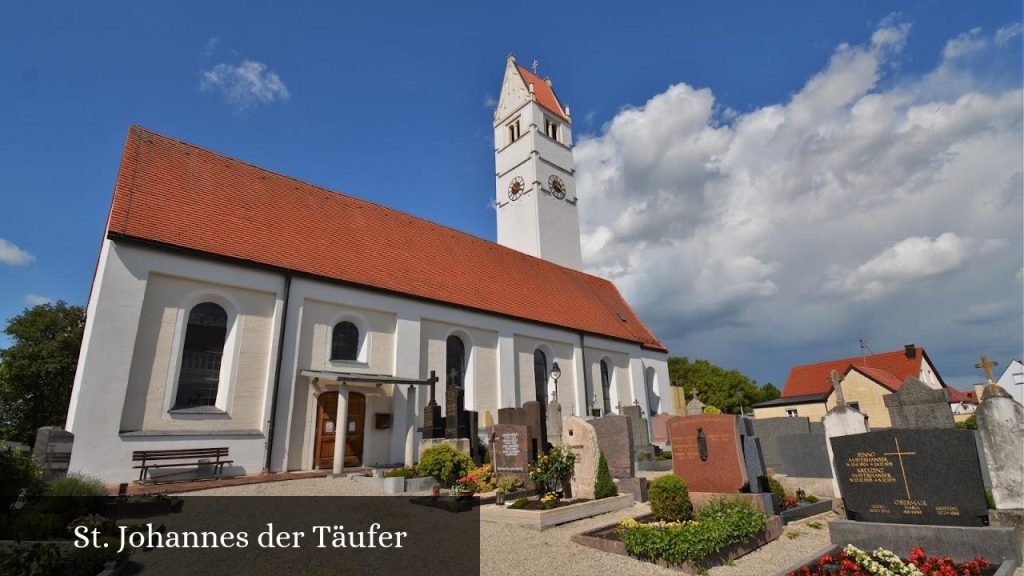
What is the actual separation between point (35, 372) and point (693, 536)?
1300 inches

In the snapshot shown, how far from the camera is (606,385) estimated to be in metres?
24.1

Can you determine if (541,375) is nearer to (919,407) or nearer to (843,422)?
(919,407)

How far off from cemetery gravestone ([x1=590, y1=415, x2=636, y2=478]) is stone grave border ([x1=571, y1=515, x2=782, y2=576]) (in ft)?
→ 13.8

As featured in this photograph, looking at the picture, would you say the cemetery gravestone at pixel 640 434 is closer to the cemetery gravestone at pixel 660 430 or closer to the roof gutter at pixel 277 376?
the cemetery gravestone at pixel 660 430

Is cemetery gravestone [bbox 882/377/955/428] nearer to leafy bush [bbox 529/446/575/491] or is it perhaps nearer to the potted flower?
leafy bush [bbox 529/446/575/491]

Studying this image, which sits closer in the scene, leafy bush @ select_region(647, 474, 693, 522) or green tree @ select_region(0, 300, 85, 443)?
leafy bush @ select_region(647, 474, 693, 522)

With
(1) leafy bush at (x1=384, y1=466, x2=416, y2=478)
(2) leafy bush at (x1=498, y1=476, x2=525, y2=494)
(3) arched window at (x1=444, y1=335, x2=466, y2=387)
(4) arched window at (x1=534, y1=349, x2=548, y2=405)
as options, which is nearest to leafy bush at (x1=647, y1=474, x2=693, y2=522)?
(2) leafy bush at (x1=498, y1=476, x2=525, y2=494)

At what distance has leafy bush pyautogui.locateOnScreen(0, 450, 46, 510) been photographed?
266 inches

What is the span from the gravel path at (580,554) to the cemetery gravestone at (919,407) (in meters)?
4.23

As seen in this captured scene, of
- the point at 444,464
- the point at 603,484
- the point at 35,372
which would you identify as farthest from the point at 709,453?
the point at 35,372

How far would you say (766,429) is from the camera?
1577cm

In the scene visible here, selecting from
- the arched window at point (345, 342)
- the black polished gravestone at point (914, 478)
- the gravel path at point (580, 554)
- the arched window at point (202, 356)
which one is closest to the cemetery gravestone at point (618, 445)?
the gravel path at point (580, 554)

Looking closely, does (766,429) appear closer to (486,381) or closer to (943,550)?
(486,381)

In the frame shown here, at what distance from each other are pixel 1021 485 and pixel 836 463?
2.33 metres
